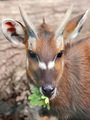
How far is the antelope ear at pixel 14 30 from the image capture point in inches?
158

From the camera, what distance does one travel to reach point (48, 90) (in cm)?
364

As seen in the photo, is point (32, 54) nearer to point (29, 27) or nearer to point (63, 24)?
point (29, 27)

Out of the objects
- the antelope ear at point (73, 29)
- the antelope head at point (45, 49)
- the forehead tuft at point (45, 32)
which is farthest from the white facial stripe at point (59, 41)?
the antelope ear at point (73, 29)

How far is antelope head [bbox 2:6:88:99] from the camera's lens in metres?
3.66

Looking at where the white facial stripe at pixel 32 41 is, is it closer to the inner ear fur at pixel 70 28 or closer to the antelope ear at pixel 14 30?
the antelope ear at pixel 14 30

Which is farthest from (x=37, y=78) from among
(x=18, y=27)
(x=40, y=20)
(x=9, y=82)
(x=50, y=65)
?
(x=40, y=20)

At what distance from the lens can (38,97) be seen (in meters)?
4.05

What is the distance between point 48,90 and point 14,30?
126 centimetres

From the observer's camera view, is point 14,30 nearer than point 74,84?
Yes

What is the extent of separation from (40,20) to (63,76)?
2.66 meters

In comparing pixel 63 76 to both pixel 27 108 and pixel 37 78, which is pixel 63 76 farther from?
pixel 27 108

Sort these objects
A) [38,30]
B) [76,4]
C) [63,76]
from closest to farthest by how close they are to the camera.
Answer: [38,30] < [63,76] < [76,4]

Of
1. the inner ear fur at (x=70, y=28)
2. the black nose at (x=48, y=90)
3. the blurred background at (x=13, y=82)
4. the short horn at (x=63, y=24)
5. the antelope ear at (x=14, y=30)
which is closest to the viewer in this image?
the black nose at (x=48, y=90)

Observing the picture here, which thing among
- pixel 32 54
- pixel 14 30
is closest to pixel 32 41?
pixel 32 54
